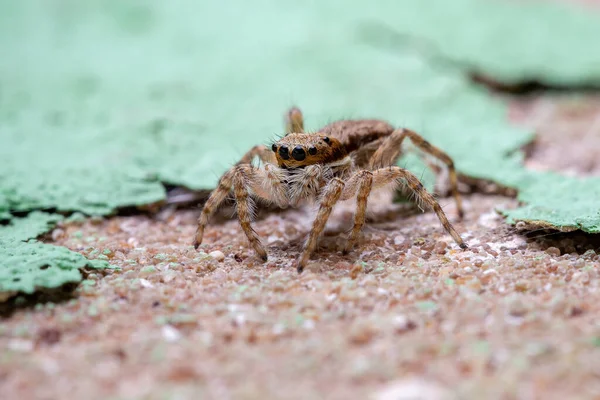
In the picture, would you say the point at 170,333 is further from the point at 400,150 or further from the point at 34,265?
the point at 400,150

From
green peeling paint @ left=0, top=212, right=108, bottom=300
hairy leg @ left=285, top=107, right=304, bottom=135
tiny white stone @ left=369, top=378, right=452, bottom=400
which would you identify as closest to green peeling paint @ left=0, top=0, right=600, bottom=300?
green peeling paint @ left=0, top=212, right=108, bottom=300

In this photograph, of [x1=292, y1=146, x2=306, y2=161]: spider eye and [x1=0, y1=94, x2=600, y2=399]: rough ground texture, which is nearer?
[x1=0, y1=94, x2=600, y2=399]: rough ground texture

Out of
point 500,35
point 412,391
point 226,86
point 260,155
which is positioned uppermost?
point 500,35

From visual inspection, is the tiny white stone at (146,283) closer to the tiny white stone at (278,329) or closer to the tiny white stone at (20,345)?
the tiny white stone at (20,345)

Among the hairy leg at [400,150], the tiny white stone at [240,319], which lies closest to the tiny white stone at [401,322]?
the tiny white stone at [240,319]

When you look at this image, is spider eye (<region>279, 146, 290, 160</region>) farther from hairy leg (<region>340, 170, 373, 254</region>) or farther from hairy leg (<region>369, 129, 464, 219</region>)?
hairy leg (<region>369, 129, 464, 219</region>)

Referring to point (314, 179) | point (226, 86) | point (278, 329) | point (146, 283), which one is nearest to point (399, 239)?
point (314, 179)
